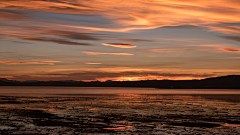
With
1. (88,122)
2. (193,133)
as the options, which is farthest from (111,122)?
(193,133)

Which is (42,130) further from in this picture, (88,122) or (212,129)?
(212,129)

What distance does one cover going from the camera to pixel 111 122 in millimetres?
30812

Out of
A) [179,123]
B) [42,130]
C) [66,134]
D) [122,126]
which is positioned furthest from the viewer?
[179,123]

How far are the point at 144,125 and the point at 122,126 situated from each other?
2.29m

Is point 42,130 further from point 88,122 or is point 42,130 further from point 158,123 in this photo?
point 158,123

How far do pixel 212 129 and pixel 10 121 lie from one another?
68.2 feet

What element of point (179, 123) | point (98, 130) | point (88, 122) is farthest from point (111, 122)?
point (179, 123)

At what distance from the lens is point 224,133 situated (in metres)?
25.0

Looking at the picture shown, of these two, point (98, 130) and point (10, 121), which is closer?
point (98, 130)

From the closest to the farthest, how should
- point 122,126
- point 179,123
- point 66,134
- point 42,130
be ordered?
point 66,134 < point 42,130 < point 122,126 < point 179,123

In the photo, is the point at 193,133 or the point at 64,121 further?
the point at 64,121

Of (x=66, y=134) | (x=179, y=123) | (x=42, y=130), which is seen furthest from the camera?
(x=179, y=123)

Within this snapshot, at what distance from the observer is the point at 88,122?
101 ft

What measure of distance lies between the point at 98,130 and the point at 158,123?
24.7 feet
